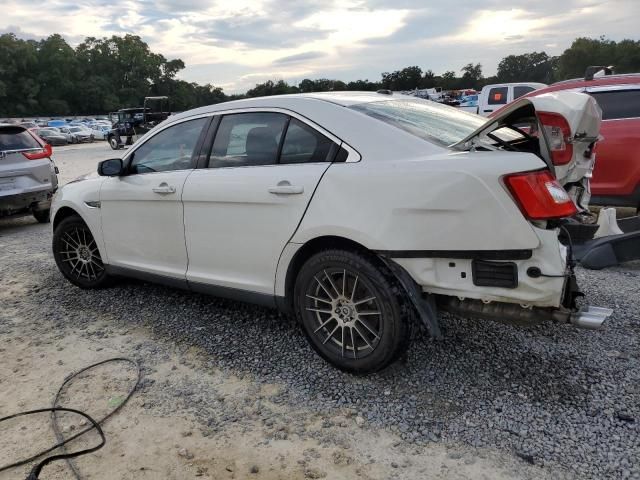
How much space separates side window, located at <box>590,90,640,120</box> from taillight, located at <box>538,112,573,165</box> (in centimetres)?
400

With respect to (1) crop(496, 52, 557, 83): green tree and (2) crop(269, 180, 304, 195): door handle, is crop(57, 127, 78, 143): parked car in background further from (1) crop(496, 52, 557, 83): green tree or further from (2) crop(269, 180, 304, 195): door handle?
(1) crop(496, 52, 557, 83): green tree

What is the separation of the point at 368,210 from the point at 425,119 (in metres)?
0.93

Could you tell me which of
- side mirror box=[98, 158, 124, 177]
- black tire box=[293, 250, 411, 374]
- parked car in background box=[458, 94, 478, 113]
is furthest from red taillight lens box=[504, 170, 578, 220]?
parked car in background box=[458, 94, 478, 113]

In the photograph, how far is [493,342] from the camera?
3.49 metres

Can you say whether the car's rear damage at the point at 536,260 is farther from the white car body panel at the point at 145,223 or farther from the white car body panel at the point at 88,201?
the white car body panel at the point at 88,201

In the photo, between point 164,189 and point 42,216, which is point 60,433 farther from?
point 42,216

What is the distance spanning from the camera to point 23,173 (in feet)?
26.1

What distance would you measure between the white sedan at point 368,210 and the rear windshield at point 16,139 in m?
5.11

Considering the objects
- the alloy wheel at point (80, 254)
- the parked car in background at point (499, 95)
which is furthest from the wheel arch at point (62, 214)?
the parked car in background at point (499, 95)

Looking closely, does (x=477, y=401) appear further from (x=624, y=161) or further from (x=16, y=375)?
(x=624, y=161)

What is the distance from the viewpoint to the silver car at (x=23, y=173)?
7770 mm

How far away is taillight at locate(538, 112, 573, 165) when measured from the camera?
2803 millimetres

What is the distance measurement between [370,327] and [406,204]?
0.79 metres

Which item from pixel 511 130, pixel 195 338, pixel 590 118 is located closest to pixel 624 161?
pixel 511 130
